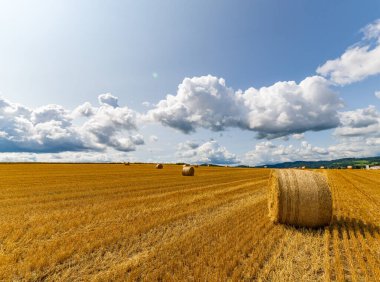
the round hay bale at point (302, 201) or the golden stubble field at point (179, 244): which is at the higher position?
the round hay bale at point (302, 201)

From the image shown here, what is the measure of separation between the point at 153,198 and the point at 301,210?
306 inches

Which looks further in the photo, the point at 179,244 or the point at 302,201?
the point at 302,201

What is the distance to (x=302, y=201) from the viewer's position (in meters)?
9.79

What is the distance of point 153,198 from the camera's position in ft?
49.3

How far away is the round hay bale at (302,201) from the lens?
31.0ft

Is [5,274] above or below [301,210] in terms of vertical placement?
below

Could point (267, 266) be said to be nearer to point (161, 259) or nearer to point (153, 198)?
point (161, 259)

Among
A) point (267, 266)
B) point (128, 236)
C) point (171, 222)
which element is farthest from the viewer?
point (171, 222)

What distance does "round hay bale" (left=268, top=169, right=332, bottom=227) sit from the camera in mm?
9461

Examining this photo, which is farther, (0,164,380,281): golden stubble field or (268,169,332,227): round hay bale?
(268,169,332,227): round hay bale

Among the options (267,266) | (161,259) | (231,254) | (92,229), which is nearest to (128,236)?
(92,229)

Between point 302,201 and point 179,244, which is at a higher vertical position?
point 302,201

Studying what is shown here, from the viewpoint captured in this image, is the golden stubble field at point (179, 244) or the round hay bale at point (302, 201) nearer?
the golden stubble field at point (179, 244)

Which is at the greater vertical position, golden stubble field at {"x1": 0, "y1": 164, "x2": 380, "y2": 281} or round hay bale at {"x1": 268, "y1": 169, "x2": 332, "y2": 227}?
round hay bale at {"x1": 268, "y1": 169, "x2": 332, "y2": 227}
